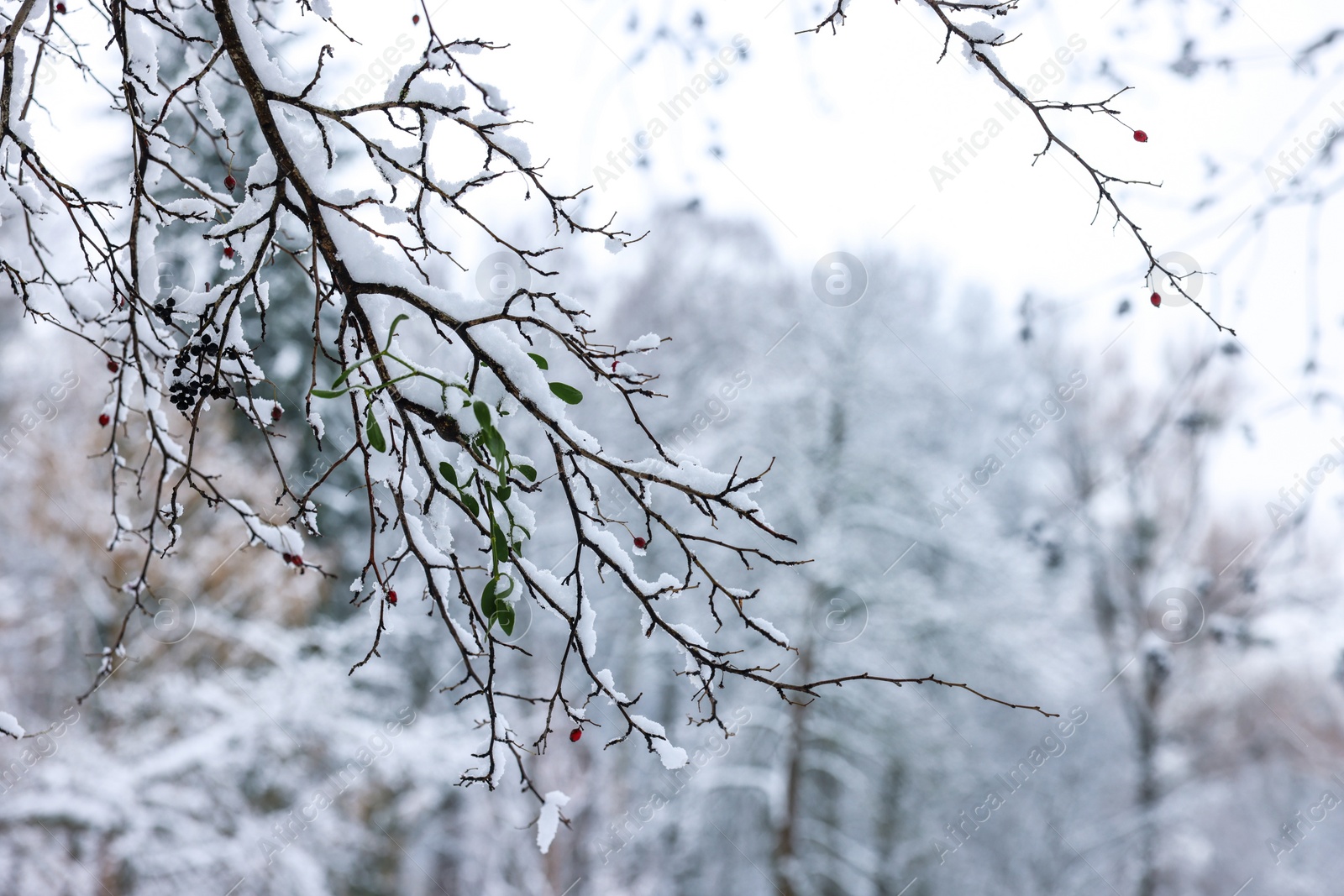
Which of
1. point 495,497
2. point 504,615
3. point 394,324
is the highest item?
point 394,324

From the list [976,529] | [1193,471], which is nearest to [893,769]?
[976,529]

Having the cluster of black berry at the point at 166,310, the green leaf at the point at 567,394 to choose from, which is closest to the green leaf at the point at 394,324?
the green leaf at the point at 567,394

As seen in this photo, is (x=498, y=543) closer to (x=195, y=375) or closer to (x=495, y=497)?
(x=495, y=497)

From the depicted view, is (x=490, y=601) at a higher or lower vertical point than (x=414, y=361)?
lower

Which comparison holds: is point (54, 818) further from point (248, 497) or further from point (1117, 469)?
point (1117, 469)

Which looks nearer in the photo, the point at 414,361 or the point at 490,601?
the point at 490,601

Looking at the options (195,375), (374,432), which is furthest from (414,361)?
(195,375)

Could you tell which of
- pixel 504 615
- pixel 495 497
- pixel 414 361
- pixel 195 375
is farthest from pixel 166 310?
pixel 504 615

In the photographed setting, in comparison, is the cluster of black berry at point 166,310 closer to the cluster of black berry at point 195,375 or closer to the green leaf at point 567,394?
the cluster of black berry at point 195,375

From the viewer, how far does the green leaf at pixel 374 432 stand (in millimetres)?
1245

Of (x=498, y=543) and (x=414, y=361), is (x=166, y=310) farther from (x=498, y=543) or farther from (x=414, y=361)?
(x=498, y=543)

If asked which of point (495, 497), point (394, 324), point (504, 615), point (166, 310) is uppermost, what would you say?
point (166, 310)

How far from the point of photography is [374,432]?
1.25 metres

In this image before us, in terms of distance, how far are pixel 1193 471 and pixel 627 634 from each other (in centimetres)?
742
